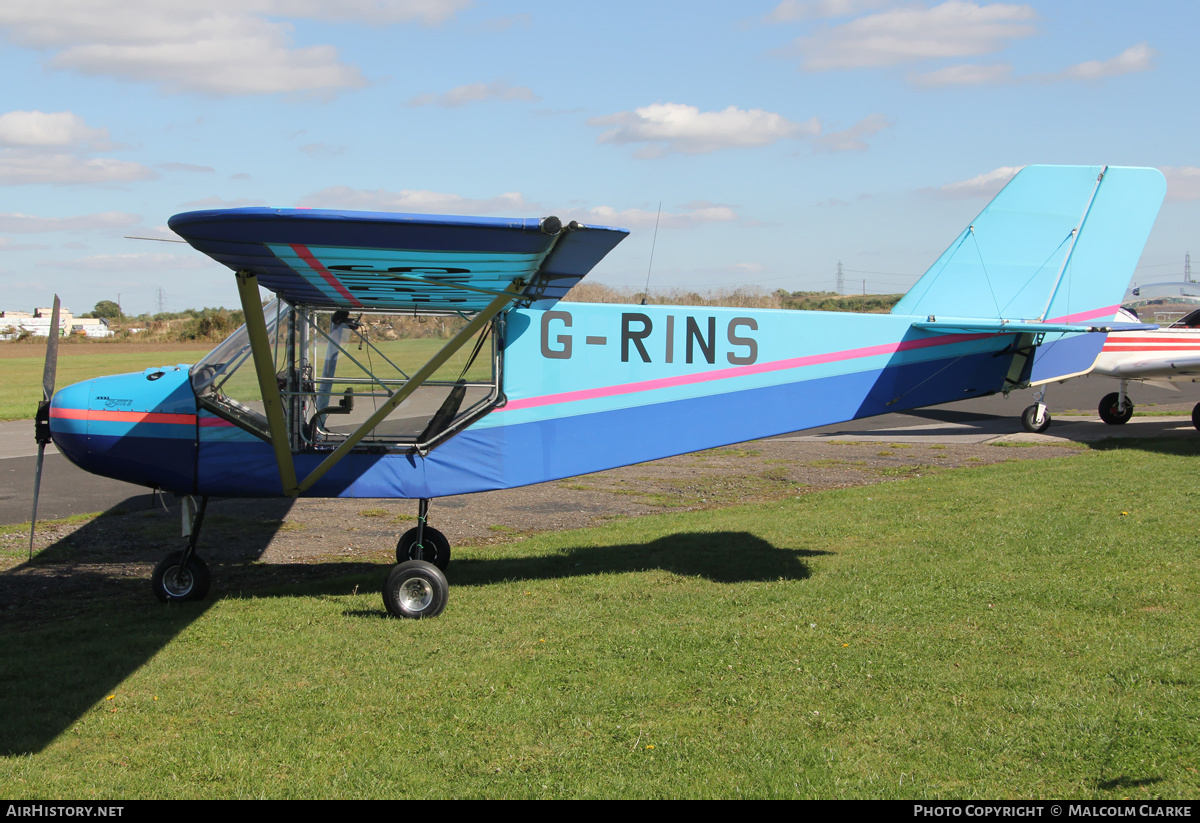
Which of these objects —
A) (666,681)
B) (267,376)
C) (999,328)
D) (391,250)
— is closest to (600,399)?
(391,250)

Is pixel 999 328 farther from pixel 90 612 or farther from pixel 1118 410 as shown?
pixel 1118 410

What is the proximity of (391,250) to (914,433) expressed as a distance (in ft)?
47.4

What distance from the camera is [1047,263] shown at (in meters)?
7.85

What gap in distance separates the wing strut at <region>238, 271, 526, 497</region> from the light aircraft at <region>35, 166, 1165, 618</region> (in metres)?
0.02

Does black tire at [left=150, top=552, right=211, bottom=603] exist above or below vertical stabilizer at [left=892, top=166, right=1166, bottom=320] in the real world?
below

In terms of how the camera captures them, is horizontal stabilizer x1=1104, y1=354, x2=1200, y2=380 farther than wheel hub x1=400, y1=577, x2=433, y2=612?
Yes

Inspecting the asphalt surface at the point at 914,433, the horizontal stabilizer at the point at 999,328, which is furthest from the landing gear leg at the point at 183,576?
the horizontal stabilizer at the point at 999,328

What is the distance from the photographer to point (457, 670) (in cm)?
480

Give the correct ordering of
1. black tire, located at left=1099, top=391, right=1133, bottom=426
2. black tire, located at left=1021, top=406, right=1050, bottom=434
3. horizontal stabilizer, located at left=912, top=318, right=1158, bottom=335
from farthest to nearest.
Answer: black tire, located at left=1099, top=391, right=1133, bottom=426
black tire, located at left=1021, top=406, right=1050, bottom=434
horizontal stabilizer, located at left=912, top=318, right=1158, bottom=335

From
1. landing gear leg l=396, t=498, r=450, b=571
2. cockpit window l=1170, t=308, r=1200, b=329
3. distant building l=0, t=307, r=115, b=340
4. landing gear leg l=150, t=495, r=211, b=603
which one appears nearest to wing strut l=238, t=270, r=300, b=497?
landing gear leg l=150, t=495, r=211, b=603

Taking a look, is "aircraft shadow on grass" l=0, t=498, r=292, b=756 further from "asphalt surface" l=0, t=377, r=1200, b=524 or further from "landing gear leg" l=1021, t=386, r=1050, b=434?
"landing gear leg" l=1021, t=386, r=1050, b=434

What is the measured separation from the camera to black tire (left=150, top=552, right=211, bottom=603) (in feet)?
21.1

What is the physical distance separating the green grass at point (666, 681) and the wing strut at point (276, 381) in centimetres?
104

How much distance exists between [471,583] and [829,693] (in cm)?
343
